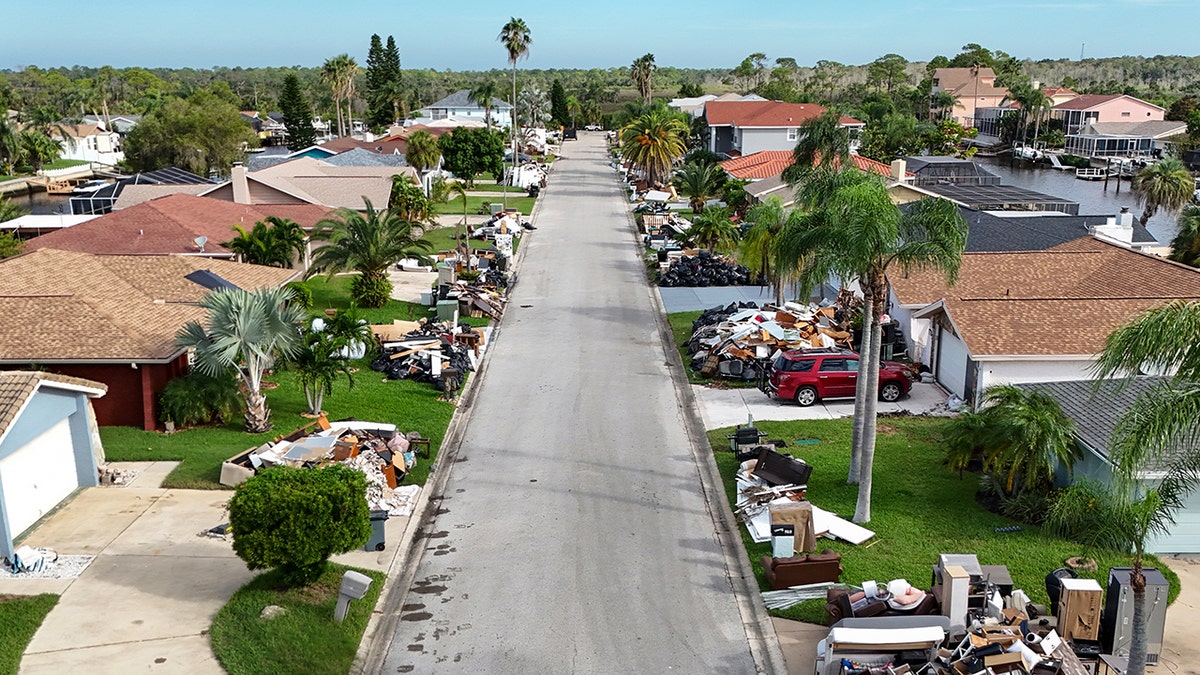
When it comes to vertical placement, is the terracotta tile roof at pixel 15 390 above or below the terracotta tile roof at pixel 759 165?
below

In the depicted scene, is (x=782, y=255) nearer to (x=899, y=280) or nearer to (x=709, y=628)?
(x=709, y=628)

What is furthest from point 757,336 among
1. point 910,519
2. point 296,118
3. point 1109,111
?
point 1109,111

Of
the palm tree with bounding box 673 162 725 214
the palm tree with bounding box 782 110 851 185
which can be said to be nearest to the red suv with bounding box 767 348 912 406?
the palm tree with bounding box 782 110 851 185

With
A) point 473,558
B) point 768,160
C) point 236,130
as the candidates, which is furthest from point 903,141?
point 473,558

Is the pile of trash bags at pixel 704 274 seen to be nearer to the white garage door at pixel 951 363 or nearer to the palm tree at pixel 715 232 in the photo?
the palm tree at pixel 715 232

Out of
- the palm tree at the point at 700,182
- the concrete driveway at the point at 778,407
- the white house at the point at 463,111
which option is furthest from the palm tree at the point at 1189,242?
the white house at the point at 463,111

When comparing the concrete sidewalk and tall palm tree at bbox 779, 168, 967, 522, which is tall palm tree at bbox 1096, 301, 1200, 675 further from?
the concrete sidewalk

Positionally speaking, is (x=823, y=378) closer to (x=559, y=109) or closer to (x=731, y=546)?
(x=731, y=546)
